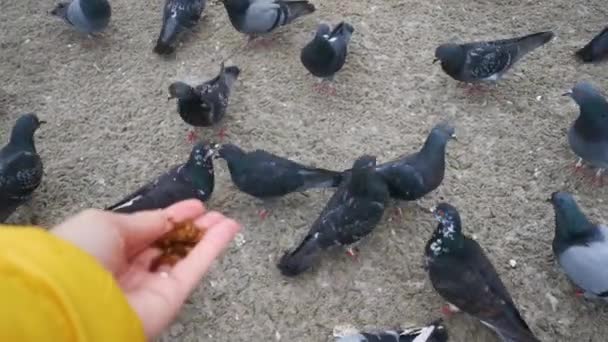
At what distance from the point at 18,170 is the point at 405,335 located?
2.59m

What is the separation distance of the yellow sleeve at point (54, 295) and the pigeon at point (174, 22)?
13.0 feet

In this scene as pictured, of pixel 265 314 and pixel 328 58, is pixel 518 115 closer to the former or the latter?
pixel 328 58

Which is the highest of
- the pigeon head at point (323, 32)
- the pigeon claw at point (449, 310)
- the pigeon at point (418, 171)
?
the pigeon head at point (323, 32)

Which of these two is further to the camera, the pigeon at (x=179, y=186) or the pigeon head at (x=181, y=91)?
the pigeon head at (x=181, y=91)

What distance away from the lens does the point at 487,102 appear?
483 centimetres

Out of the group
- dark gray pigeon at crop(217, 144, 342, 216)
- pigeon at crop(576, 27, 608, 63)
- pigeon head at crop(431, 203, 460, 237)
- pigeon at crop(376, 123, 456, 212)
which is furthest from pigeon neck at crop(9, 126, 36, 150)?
pigeon at crop(576, 27, 608, 63)

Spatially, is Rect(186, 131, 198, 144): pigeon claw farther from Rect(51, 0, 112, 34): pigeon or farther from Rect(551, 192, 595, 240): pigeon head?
Rect(551, 192, 595, 240): pigeon head

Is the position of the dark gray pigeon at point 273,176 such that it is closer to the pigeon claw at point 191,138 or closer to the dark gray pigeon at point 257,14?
the pigeon claw at point 191,138

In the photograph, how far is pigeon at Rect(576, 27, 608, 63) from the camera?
4828 mm

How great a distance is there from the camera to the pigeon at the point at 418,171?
397 cm

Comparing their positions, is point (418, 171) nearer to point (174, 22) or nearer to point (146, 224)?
point (146, 224)

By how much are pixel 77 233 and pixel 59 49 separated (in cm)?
384

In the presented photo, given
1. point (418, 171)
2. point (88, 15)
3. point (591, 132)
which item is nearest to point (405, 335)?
point (418, 171)

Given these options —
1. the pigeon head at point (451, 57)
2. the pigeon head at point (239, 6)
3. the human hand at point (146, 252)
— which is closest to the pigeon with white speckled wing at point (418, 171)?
the pigeon head at point (451, 57)
